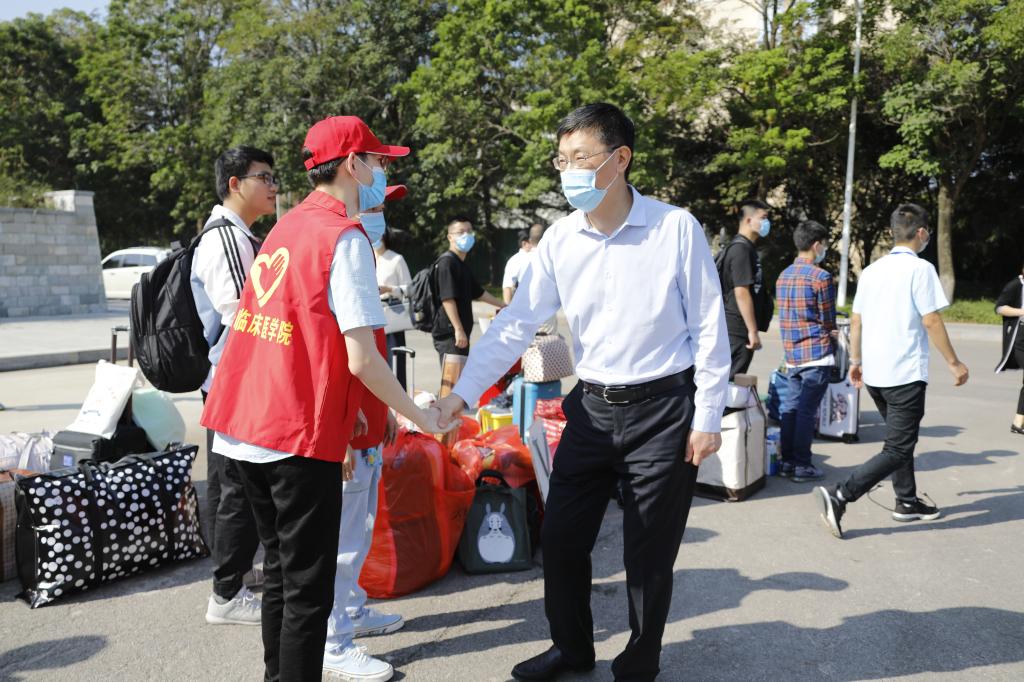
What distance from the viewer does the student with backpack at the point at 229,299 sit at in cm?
333

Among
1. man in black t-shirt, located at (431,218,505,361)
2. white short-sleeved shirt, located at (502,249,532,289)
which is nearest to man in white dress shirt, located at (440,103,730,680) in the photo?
man in black t-shirt, located at (431,218,505,361)

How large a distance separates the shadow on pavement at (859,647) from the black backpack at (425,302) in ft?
12.8

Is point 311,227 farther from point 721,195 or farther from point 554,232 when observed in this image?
point 721,195

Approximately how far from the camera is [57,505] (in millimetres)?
3602

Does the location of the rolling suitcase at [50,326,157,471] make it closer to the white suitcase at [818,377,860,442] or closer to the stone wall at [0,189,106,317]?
the white suitcase at [818,377,860,442]

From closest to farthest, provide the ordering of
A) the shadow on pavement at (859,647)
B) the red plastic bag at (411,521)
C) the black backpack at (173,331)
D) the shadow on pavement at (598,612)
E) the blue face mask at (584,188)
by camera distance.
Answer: the blue face mask at (584,188)
the shadow on pavement at (859,647)
the shadow on pavement at (598,612)
the black backpack at (173,331)
the red plastic bag at (411,521)

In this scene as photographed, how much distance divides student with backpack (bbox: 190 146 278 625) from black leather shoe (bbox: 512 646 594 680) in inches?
48.3

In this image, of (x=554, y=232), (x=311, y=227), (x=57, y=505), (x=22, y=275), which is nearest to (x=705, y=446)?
(x=554, y=232)

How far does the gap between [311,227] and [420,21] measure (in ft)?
89.1

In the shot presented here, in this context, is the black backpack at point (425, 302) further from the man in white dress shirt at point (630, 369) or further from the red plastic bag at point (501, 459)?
the man in white dress shirt at point (630, 369)

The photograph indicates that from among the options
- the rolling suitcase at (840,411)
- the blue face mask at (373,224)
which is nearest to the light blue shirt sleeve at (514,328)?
the blue face mask at (373,224)

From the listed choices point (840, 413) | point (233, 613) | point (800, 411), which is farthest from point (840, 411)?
point (233, 613)

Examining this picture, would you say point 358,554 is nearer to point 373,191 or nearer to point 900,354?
point 373,191

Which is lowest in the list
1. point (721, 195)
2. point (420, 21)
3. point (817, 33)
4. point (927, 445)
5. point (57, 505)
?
point (927, 445)
